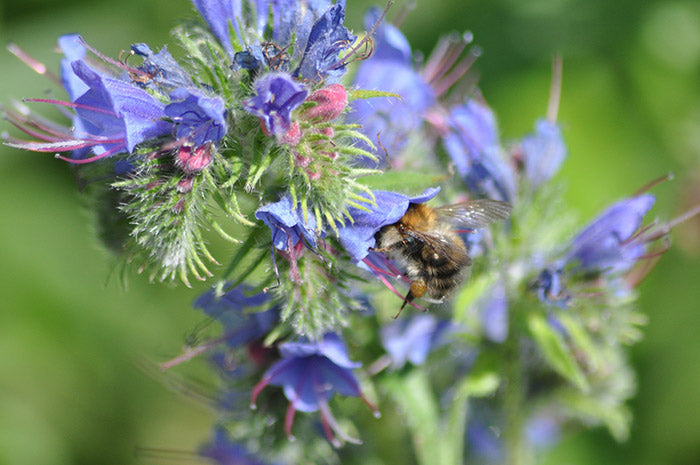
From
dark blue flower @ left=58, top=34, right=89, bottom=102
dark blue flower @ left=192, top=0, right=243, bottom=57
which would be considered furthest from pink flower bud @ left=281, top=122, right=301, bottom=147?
dark blue flower @ left=58, top=34, right=89, bottom=102

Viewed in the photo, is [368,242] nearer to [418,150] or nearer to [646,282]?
[418,150]

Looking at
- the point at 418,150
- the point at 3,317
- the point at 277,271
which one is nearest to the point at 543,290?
the point at 418,150

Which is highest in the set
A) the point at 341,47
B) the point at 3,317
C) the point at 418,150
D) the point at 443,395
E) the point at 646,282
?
the point at 341,47

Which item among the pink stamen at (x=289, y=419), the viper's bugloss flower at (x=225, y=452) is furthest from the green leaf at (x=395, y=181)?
the viper's bugloss flower at (x=225, y=452)

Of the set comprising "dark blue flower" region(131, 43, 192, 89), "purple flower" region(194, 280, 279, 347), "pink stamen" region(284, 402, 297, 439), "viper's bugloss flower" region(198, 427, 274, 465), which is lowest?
"viper's bugloss flower" region(198, 427, 274, 465)

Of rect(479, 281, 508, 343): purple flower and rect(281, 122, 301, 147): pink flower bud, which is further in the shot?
rect(479, 281, 508, 343): purple flower

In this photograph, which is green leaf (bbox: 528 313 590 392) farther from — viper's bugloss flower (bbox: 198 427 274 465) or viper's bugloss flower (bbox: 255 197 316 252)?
viper's bugloss flower (bbox: 198 427 274 465)

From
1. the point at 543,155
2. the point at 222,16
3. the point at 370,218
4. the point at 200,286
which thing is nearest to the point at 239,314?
the point at 370,218
